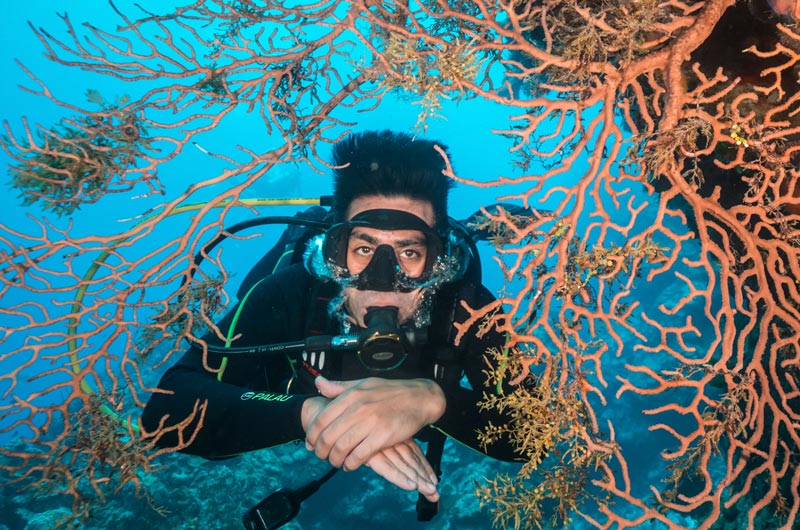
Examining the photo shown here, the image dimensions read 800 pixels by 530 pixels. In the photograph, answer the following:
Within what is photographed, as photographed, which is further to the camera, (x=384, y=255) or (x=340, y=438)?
(x=384, y=255)

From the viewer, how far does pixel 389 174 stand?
14.1 ft

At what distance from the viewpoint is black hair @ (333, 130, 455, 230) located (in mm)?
4266

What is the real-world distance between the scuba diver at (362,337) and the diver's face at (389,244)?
11mm

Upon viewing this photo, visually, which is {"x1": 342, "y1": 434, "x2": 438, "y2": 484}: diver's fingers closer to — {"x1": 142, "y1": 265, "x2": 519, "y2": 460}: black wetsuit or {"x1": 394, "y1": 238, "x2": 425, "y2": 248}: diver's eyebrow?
{"x1": 142, "y1": 265, "x2": 519, "y2": 460}: black wetsuit

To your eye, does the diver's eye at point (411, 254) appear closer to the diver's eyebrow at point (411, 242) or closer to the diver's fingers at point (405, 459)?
the diver's eyebrow at point (411, 242)

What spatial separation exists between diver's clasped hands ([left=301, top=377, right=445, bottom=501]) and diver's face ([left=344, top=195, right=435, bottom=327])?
1.52m

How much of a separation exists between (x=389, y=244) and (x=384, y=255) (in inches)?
5.2

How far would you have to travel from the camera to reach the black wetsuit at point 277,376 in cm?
274

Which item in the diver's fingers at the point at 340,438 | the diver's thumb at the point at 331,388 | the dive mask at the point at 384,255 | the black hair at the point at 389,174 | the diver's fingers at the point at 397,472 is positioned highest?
the black hair at the point at 389,174

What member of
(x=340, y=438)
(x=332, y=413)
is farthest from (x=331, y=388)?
(x=340, y=438)

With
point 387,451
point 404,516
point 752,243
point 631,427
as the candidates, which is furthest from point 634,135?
point 631,427

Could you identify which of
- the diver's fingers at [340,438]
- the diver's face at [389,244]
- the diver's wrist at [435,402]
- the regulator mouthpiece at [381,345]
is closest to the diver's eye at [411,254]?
the diver's face at [389,244]

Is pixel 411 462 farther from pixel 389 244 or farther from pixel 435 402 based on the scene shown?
pixel 389 244

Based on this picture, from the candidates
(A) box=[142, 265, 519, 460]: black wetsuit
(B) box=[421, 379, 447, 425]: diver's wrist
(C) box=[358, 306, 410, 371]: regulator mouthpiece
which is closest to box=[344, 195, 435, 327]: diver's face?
(A) box=[142, 265, 519, 460]: black wetsuit
